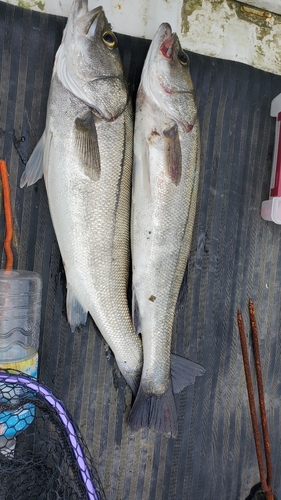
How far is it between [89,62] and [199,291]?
1474 mm

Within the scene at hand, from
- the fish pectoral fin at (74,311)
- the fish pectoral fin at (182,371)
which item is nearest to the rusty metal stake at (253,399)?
the fish pectoral fin at (182,371)

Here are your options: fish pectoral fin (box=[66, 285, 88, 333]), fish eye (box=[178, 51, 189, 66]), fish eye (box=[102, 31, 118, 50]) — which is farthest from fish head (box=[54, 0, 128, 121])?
fish pectoral fin (box=[66, 285, 88, 333])

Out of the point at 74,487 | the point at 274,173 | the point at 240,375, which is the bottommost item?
the point at 74,487

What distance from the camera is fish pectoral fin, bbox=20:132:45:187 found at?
2.26 metres

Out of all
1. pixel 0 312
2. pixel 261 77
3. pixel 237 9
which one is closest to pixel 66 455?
pixel 0 312

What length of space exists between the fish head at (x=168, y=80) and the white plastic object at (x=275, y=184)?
0.79 m

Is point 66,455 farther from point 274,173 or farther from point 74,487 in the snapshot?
point 274,173

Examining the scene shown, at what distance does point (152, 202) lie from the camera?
2.25m

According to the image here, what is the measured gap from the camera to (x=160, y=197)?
225 cm

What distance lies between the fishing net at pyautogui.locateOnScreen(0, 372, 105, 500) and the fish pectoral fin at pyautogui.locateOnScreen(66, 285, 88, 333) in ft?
1.41

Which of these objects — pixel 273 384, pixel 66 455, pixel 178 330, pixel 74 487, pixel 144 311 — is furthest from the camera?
pixel 273 384

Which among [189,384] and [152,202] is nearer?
[152,202]

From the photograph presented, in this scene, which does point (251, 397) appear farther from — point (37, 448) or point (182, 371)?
point (37, 448)

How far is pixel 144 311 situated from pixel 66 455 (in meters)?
0.79
